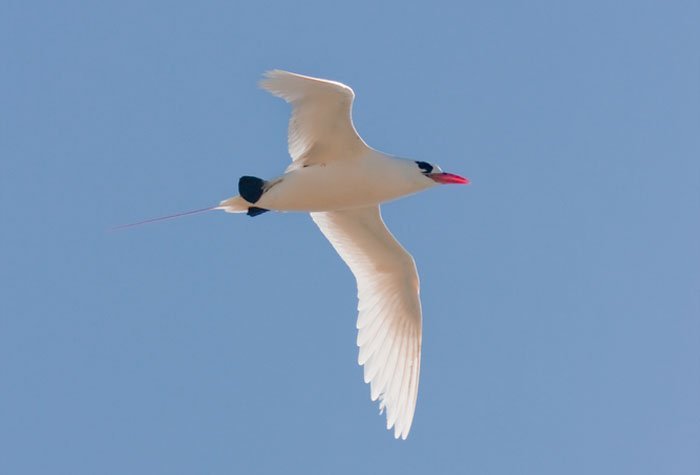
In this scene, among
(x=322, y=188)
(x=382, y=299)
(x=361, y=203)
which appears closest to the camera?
(x=322, y=188)

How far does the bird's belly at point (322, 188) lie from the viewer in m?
12.5

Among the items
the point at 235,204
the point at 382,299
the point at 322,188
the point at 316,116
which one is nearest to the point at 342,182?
the point at 322,188

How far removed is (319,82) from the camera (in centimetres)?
1156

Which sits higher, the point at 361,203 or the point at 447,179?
the point at 447,179

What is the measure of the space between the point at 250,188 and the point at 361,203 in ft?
4.24

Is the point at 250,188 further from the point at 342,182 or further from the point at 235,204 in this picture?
the point at 342,182

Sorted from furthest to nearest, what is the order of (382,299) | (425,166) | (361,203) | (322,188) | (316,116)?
(382,299), (361,203), (425,166), (322,188), (316,116)

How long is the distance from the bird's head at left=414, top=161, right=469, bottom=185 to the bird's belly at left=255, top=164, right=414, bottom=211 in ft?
0.92

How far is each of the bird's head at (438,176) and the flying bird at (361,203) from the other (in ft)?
0.04

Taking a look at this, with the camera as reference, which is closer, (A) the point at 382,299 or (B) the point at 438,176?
(B) the point at 438,176

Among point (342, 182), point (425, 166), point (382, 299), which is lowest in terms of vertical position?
point (382, 299)

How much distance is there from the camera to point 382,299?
46.1 feet

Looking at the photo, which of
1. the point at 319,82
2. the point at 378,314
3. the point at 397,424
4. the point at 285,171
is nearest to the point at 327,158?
the point at 285,171

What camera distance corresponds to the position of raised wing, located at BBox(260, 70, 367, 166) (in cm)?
1159
